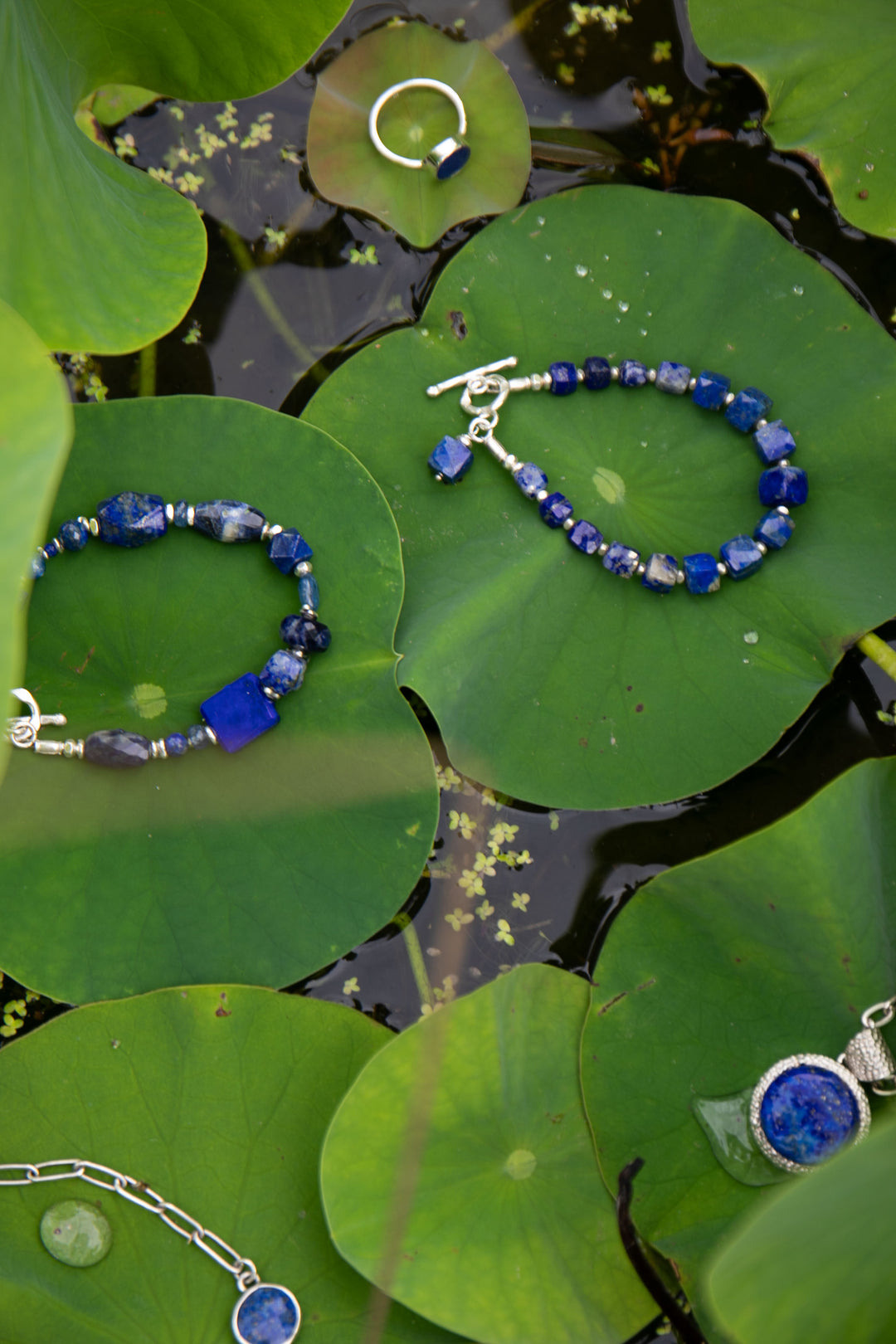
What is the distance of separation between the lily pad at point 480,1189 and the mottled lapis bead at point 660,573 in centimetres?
76

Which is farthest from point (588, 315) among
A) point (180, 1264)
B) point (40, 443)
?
point (180, 1264)

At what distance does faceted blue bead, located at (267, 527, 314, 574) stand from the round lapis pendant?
1225 millimetres

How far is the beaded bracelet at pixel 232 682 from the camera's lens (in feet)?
5.82

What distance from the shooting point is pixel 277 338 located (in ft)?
7.11

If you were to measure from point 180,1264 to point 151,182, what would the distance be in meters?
1.92

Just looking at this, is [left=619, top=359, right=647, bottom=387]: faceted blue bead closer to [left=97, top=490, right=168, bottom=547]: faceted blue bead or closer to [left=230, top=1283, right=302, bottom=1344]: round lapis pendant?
[left=97, top=490, right=168, bottom=547]: faceted blue bead

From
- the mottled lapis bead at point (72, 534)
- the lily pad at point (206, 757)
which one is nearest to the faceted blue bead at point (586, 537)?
the lily pad at point (206, 757)

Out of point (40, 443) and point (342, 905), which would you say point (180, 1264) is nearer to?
point (342, 905)

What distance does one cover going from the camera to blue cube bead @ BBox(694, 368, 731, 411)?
1955mm

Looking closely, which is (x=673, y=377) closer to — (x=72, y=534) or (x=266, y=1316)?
(x=72, y=534)

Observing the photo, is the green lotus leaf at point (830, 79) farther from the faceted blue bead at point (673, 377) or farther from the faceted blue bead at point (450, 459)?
the faceted blue bead at point (450, 459)

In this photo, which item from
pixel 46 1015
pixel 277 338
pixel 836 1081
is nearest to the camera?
pixel 836 1081

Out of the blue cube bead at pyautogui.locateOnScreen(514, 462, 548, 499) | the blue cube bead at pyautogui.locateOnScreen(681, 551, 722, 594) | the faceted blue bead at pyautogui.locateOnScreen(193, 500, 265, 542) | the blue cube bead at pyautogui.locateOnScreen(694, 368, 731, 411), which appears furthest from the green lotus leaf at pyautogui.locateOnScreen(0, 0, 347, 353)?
the blue cube bead at pyautogui.locateOnScreen(681, 551, 722, 594)

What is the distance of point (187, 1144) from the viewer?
67.5 inches
